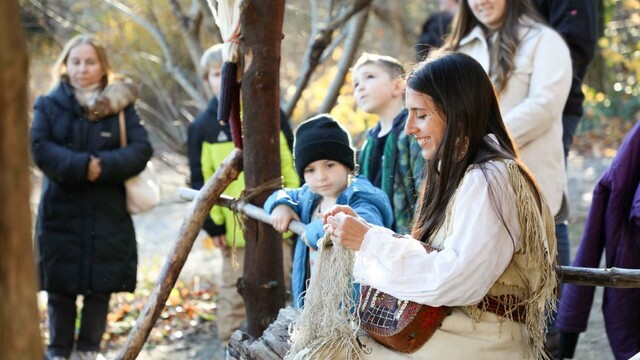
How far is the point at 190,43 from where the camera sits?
675 cm

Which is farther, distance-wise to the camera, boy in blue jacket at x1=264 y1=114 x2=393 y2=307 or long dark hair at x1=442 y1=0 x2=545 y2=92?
long dark hair at x1=442 y1=0 x2=545 y2=92

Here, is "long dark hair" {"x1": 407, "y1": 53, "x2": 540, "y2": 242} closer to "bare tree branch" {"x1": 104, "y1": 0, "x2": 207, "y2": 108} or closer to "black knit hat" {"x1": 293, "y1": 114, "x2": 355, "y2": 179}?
"black knit hat" {"x1": 293, "y1": 114, "x2": 355, "y2": 179}

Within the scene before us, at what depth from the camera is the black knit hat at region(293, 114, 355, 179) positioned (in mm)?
3678

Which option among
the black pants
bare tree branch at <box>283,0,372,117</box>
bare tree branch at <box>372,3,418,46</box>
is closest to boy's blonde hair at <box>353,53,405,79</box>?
bare tree branch at <box>283,0,372,117</box>

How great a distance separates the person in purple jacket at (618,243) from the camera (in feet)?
12.4

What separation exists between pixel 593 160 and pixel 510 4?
29.7ft

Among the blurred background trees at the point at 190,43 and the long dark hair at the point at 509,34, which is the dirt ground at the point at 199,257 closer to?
A: the blurred background trees at the point at 190,43

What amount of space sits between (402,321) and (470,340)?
0.21 meters

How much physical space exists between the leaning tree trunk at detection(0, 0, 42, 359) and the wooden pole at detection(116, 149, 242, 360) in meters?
2.56

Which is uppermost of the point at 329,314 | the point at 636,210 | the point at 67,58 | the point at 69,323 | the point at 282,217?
the point at 67,58

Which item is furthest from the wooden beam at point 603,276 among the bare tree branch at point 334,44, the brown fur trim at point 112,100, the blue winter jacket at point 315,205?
the bare tree branch at point 334,44

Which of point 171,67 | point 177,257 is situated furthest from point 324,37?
point 177,257

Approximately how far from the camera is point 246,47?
3.96m

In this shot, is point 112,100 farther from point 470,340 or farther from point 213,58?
point 470,340
